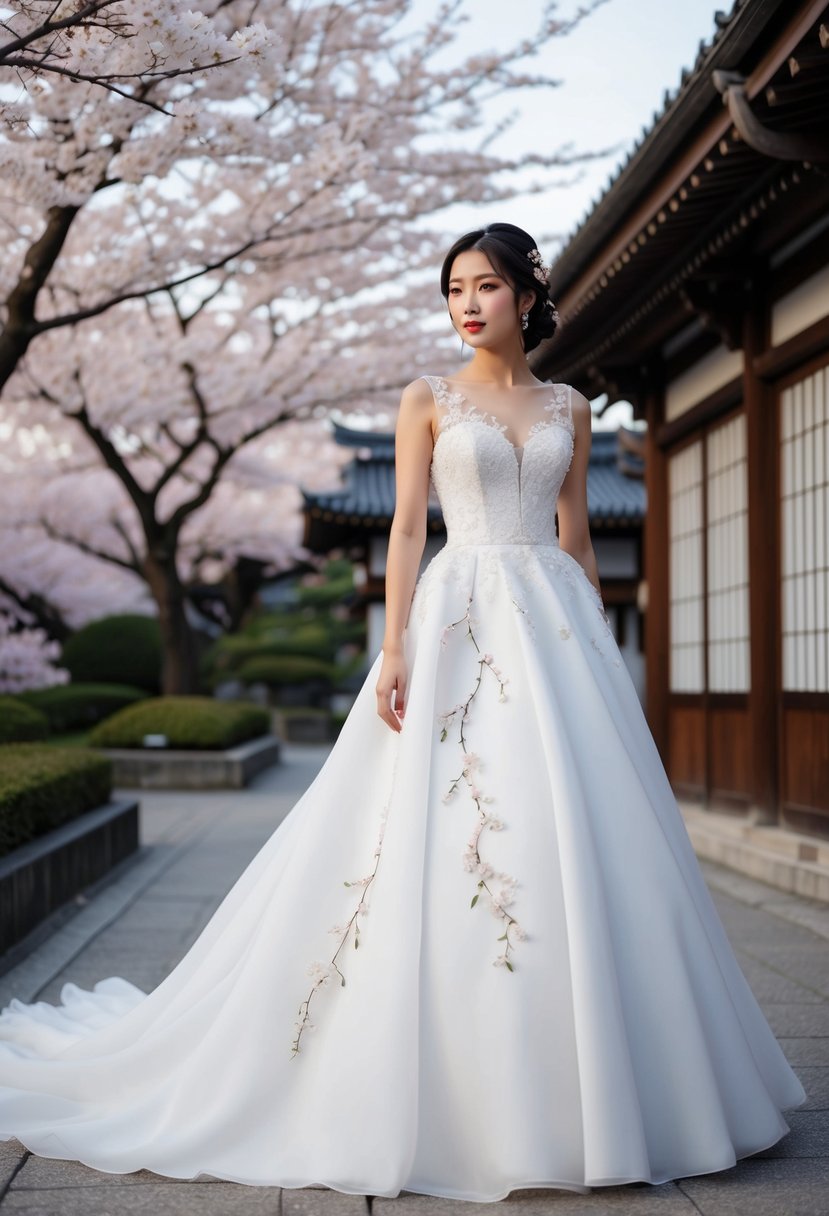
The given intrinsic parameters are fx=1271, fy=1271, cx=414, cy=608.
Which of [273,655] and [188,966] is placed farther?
[273,655]

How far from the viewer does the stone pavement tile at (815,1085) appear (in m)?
3.28

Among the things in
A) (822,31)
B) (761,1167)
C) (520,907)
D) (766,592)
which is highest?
(822,31)

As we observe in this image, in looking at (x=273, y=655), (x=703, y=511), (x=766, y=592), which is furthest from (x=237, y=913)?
(x=273, y=655)

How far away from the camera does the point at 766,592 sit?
752cm

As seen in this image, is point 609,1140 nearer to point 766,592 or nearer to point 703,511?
point 766,592

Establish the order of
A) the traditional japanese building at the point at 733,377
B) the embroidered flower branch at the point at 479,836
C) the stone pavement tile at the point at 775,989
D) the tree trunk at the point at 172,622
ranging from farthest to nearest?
1. the tree trunk at the point at 172,622
2. the traditional japanese building at the point at 733,377
3. the stone pavement tile at the point at 775,989
4. the embroidered flower branch at the point at 479,836

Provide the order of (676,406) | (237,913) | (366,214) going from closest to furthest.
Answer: (237,913) → (676,406) → (366,214)

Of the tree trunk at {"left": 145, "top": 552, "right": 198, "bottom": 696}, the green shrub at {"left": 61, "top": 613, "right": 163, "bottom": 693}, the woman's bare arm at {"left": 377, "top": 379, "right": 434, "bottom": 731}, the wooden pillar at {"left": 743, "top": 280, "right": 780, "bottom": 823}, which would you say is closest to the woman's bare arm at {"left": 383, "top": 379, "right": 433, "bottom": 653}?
the woman's bare arm at {"left": 377, "top": 379, "right": 434, "bottom": 731}

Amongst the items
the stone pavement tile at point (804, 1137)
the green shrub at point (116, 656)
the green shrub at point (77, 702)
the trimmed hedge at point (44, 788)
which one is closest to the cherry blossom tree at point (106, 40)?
the trimmed hedge at point (44, 788)

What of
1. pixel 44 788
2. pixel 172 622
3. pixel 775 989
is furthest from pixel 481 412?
pixel 172 622

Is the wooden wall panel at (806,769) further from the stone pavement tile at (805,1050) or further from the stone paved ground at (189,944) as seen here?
the stone pavement tile at (805,1050)

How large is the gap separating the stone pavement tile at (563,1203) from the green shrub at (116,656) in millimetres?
23073

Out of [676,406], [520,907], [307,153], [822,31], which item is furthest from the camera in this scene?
[676,406]

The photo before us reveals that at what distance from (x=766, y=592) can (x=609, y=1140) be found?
17.8 ft
